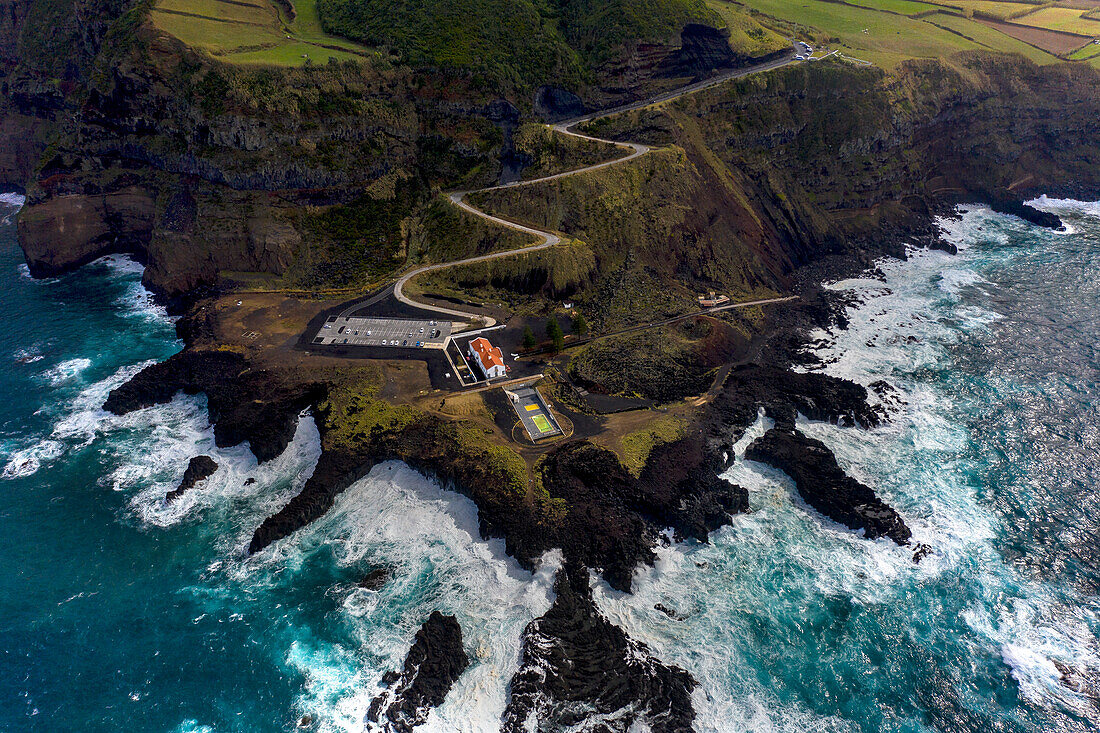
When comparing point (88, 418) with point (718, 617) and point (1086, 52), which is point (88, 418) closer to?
point (718, 617)

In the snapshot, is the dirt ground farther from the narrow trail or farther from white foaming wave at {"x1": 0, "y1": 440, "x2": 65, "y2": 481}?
white foaming wave at {"x1": 0, "y1": 440, "x2": 65, "y2": 481}

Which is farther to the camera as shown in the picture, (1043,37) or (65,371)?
(1043,37)

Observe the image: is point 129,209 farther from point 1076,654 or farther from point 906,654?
point 1076,654

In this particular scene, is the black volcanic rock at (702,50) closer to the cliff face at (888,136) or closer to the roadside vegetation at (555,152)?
the cliff face at (888,136)

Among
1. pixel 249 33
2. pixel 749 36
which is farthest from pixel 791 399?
pixel 249 33

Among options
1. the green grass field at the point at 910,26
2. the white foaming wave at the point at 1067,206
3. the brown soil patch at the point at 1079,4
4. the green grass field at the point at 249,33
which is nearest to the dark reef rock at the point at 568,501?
the green grass field at the point at 249,33

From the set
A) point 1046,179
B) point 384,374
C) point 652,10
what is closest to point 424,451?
point 384,374

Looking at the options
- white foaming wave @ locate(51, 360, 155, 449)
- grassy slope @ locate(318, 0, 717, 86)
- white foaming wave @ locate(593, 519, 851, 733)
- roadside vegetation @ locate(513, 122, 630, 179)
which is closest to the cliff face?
roadside vegetation @ locate(513, 122, 630, 179)
